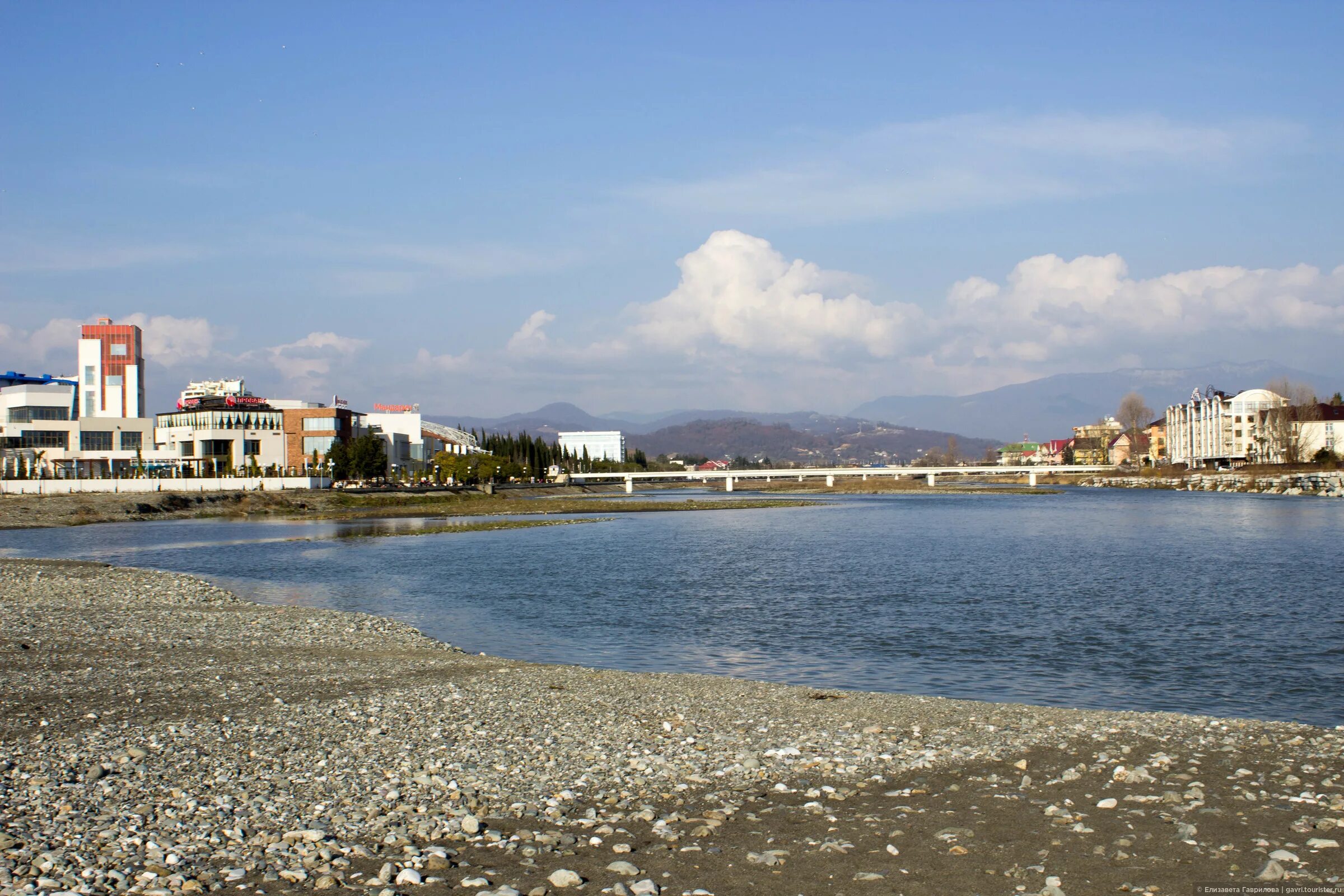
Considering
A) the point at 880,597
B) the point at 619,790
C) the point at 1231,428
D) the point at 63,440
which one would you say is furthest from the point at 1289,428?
the point at 63,440

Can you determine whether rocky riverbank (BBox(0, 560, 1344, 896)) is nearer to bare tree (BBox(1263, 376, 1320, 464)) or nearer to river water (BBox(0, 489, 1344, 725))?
river water (BBox(0, 489, 1344, 725))

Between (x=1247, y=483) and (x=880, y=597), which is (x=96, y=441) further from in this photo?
(x=1247, y=483)

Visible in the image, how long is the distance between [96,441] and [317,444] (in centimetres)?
3228

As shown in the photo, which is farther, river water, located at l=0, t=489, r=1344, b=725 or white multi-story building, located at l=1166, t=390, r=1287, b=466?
white multi-story building, located at l=1166, t=390, r=1287, b=466

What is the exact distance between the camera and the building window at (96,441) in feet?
480

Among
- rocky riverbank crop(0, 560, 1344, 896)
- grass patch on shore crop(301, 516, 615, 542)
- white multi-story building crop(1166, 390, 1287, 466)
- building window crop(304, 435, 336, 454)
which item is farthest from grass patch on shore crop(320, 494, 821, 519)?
rocky riverbank crop(0, 560, 1344, 896)

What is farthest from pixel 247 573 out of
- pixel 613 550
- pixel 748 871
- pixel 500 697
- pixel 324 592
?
pixel 748 871

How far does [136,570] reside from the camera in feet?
134

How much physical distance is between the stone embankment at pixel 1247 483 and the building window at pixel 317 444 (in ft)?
399

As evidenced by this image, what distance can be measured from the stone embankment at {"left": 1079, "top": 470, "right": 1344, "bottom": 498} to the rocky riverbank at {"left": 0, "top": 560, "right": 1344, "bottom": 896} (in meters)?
116

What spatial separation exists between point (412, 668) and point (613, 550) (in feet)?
121

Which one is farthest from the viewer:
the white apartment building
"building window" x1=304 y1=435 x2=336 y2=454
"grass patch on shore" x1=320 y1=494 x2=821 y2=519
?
"building window" x1=304 y1=435 x2=336 y2=454

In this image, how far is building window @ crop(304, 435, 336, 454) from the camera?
14662cm

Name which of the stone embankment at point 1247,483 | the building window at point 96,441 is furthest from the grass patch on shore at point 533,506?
the building window at point 96,441
